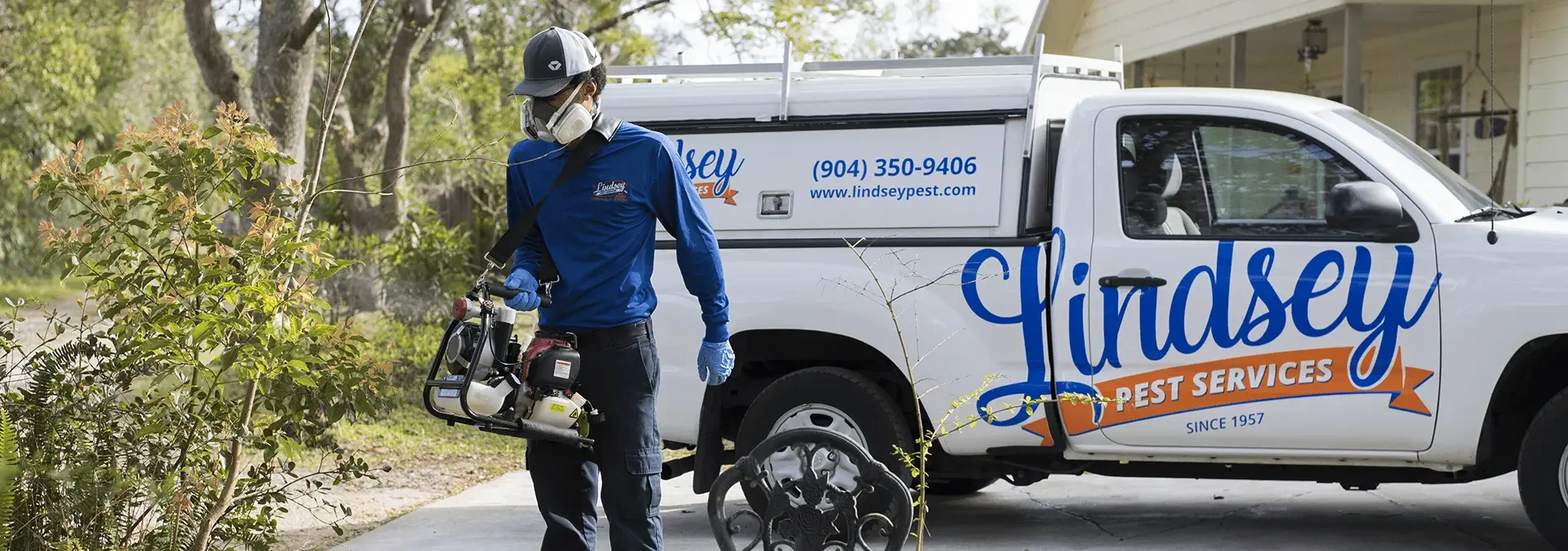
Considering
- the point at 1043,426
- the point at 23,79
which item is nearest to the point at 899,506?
the point at 1043,426

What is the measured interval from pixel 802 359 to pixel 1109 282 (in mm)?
1323

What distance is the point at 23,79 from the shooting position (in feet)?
90.5

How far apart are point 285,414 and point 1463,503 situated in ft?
16.6

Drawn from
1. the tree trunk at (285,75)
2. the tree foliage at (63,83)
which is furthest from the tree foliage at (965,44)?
the tree trunk at (285,75)

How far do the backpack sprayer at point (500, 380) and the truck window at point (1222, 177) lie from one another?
2.50m

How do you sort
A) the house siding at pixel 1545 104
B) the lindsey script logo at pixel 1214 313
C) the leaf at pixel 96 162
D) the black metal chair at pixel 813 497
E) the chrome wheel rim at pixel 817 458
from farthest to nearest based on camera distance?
the house siding at pixel 1545 104, the lindsey script logo at pixel 1214 313, the chrome wheel rim at pixel 817 458, the black metal chair at pixel 813 497, the leaf at pixel 96 162

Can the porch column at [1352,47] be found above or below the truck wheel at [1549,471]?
above

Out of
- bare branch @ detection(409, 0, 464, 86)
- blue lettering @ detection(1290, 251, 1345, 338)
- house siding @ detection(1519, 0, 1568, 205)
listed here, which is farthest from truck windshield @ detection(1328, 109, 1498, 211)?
bare branch @ detection(409, 0, 464, 86)

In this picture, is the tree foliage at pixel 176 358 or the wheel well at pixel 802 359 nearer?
the tree foliage at pixel 176 358

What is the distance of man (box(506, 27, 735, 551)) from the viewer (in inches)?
171

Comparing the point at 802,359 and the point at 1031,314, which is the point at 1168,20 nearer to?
the point at 802,359

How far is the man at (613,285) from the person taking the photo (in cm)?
434

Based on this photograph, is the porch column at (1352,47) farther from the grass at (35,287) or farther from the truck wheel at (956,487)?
the grass at (35,287)

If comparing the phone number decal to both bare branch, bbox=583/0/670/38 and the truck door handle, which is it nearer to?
the truck door handle
